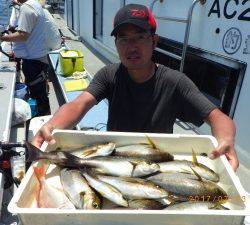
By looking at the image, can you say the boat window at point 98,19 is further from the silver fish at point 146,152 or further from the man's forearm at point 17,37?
the silver fish at point 146,152

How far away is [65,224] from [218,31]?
277cm

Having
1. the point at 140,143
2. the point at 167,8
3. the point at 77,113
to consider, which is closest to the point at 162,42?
the point at 167,8

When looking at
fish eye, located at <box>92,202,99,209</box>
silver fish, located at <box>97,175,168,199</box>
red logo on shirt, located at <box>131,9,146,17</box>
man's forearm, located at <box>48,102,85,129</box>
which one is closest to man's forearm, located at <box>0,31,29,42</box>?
man's forearm, located at <box>48,102,85,129</box>

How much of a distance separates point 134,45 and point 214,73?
194cm

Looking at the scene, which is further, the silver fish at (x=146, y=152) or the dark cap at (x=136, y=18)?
the dark cap at (x=136, y=18)

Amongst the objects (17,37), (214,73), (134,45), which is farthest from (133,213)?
(17,37)

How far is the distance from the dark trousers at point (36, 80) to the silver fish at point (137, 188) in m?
4.25

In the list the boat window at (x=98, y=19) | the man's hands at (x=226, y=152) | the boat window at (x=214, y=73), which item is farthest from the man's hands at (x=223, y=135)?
the boat window at (x=98, y=19)

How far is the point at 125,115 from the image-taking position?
2.17 metres

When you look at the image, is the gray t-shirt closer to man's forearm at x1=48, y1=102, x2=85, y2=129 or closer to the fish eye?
man's forearm at x1=48, y1=102, x2=85, y2=129

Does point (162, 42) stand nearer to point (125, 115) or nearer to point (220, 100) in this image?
point (220, 100)

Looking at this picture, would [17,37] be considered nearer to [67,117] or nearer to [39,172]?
[67,117]

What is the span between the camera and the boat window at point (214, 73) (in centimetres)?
308

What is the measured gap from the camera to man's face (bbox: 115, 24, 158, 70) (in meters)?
1.90
